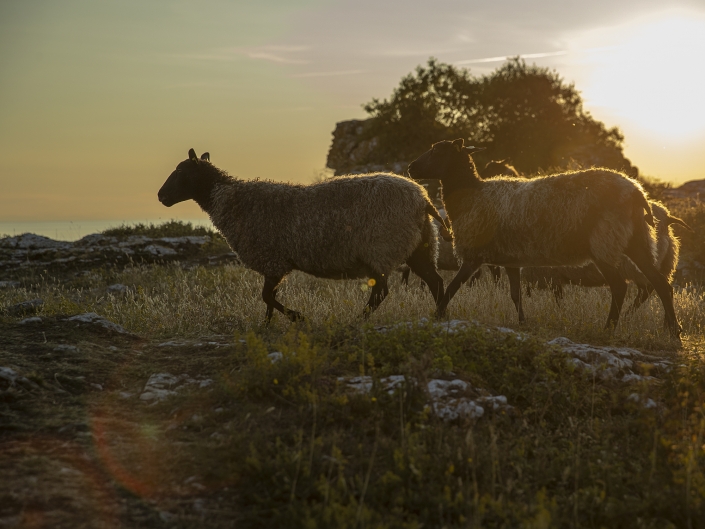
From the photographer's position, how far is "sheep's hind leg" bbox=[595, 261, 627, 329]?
29.2 feet

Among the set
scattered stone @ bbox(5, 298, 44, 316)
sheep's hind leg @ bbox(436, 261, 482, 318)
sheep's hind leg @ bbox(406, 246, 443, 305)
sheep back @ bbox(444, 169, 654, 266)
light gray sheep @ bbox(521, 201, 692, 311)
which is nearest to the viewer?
sheep back @ bbox(444, 169, 654, 266)

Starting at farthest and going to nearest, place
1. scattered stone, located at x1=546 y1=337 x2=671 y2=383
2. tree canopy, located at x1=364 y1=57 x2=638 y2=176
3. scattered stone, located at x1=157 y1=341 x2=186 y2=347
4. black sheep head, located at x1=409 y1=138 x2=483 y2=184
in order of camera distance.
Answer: tree canopy, located at x1=364 y1=57 x2=638 y2=176, black sheep head, located at x1=409 y1=138 x2=483 y2=184, scattered stone, located at x1=157 y1=341 x2=186 y2=347, scattered stone, located at x1=546 y1=337 x2=671 y2=383

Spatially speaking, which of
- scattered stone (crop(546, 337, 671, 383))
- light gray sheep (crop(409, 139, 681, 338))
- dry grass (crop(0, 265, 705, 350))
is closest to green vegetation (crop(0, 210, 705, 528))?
scattered stone (crop(546, 337, 671, 383))

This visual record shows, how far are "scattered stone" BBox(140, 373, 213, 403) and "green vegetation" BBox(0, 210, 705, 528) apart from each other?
0.09 m

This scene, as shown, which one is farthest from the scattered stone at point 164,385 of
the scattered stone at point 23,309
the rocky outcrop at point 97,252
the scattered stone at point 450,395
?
the rocky outcrop at point 97,252

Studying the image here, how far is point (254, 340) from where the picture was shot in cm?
608

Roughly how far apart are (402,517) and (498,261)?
5.98 metres

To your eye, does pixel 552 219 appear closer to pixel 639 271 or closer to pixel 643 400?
pixel 639 271

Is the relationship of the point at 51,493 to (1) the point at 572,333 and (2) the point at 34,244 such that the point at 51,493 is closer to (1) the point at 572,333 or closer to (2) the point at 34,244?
(1) the point at 572,333

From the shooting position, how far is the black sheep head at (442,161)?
34.2ft

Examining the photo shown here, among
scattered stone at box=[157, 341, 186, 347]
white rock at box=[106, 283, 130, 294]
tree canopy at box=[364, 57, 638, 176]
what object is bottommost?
scattered stone at box=[157, 341, 186, 347]

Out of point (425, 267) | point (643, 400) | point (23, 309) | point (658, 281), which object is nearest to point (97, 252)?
point (23, 309)

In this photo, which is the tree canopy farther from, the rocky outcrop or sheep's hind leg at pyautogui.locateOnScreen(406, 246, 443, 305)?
sheep's hind leg at pyautogui.locateOnScreen(406, 246, 443, 305)

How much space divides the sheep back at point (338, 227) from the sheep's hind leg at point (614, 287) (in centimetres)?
240
